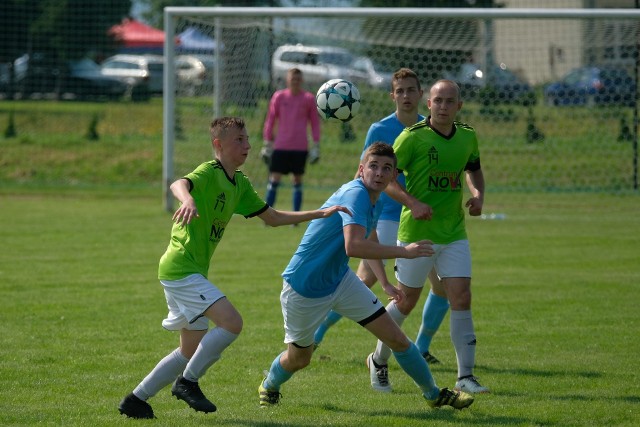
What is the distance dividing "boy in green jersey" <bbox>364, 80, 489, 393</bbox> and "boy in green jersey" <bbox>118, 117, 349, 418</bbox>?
3.87 feet

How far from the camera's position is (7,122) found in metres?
26.3

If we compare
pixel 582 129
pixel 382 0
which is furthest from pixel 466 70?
pixel 382 0

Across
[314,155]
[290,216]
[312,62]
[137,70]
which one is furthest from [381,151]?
[137,70]

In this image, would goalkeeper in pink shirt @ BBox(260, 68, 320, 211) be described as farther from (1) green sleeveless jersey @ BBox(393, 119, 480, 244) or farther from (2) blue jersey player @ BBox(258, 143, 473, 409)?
(2) blue jersey player @ BBox(258, 143, 473, 409)

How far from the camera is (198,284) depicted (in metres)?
5.89

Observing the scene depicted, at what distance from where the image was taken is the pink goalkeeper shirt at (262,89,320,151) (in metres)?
15.8

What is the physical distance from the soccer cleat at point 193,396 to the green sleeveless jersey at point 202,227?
622 mm

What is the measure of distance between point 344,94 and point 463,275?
1717mm

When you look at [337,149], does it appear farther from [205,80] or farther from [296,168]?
[296,168]

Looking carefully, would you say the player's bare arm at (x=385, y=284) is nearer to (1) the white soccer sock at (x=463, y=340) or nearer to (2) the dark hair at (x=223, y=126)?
(1) the white soccer sock at (x=463, y=340)

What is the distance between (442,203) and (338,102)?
120cm

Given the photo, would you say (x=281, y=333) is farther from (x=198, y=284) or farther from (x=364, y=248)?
(x=364, y=248)

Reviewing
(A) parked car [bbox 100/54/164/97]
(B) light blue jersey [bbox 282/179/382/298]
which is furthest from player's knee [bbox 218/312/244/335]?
(A) parked car [bbox 100/54/164/97]

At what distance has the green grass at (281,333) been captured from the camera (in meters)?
6.23
